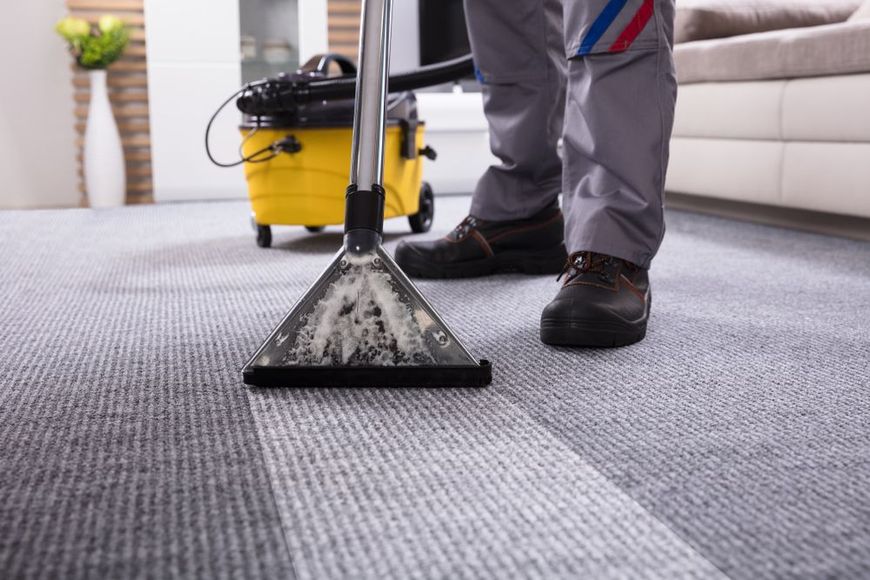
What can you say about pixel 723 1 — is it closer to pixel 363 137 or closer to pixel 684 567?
pixel 363 137

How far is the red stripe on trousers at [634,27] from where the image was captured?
0.98 meters

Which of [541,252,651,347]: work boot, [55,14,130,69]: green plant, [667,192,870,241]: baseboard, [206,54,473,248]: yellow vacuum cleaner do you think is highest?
[55,14,130,69]: green plant

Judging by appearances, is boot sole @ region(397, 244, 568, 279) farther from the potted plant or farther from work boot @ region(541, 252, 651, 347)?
the potted plant

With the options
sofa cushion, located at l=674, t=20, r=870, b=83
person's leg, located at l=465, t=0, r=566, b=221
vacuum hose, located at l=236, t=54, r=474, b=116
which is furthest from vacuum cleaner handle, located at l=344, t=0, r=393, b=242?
sofa cushion, located at l=674, t=20, r=870, b=83

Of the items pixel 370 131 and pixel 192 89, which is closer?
pixel 370 131

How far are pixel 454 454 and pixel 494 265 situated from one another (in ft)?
2.69

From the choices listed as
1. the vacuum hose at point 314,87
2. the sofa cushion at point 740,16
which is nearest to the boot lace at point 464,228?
the vacuum hose at point 314,87

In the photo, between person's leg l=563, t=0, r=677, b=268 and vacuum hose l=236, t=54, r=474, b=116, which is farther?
vacuum hose l=236, t=54, r=474, b=116

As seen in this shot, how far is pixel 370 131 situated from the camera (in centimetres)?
83

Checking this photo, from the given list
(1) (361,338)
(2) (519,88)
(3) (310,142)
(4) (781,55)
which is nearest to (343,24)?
(3) (310,142)

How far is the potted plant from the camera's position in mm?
2922

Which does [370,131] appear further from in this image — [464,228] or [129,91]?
[129,91]

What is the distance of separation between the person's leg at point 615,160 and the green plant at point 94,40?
2.30 m

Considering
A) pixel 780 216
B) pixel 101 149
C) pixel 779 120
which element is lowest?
pixel 780 216
